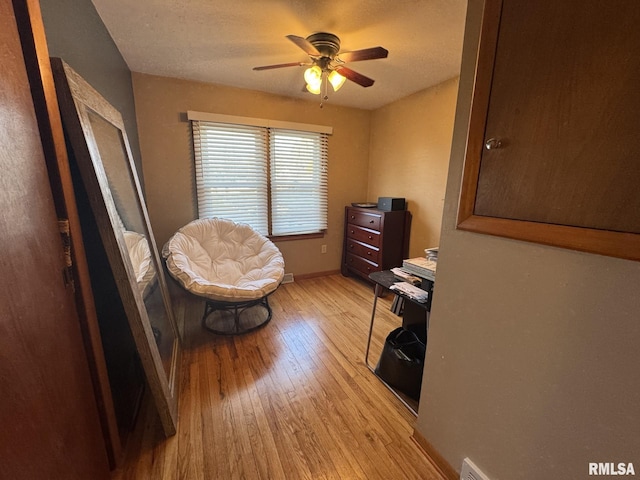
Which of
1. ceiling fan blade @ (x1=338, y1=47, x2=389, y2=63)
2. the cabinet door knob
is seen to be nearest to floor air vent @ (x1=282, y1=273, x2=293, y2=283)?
ceiling fan blade @ (x1=338, y1=47, x2=389, y2=63)

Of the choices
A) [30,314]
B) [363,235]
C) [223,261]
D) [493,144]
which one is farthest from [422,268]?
[223,261]

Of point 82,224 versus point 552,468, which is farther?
point 82,224

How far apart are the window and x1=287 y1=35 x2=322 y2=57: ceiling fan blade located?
1.32 metres

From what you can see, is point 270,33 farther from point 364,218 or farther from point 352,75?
point 364,218

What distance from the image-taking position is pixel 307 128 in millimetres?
3096

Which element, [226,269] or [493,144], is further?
[226,269]

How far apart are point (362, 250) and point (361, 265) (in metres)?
0.20

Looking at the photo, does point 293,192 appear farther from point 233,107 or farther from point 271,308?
point 271,308

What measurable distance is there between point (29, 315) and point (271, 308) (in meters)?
2.05

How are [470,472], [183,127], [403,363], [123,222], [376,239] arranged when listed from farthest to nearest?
[376,239]
[183,127]
[403,363]
[123,222]
[470,472]

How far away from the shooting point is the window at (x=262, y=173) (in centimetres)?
273

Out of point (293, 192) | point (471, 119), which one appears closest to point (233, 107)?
point (293, 192)

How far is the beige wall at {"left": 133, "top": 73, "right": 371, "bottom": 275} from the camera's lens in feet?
8.12

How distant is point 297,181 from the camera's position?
321 cm
